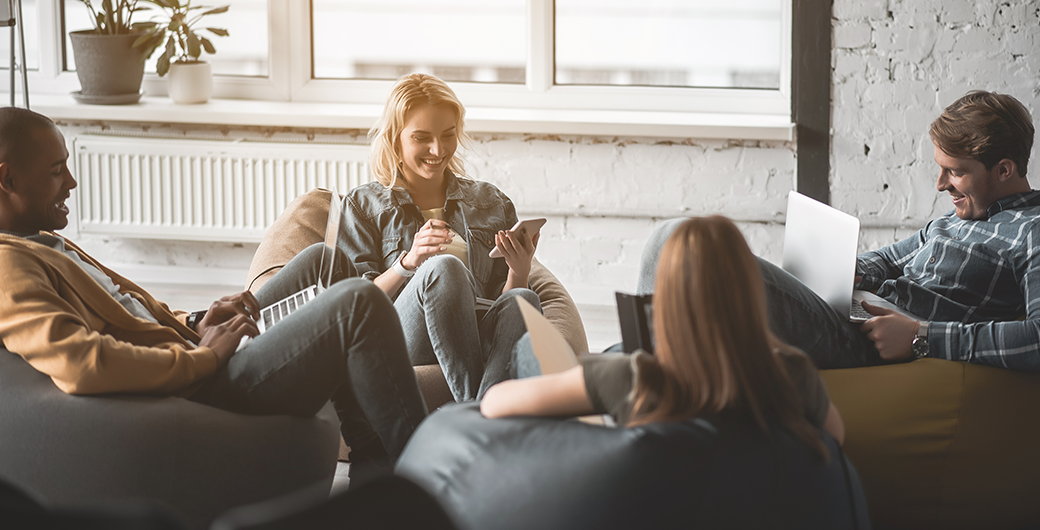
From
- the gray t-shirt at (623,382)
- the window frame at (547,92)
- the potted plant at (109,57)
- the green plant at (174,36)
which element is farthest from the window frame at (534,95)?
the gray t-shirt at (623,382)

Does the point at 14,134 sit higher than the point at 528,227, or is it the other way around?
the point at 14,134

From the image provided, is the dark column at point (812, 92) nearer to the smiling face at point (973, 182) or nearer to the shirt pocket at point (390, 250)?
the smiling face at point (973, 182)

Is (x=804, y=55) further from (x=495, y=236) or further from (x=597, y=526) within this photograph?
(x=597, y=526)

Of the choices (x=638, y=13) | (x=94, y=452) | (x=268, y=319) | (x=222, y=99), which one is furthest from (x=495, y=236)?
(x=222, y=99)

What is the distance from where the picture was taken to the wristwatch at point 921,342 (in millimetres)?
1806

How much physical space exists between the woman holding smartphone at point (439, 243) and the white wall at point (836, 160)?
1.12 meters

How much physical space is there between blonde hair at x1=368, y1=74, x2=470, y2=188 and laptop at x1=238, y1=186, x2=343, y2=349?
0.72 feet

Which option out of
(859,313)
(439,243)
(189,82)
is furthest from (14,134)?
(189,82)

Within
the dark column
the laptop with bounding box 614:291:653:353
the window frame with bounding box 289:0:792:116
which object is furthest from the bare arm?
the window frame with bounding box 289:0:792:116

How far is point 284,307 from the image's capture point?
78.5 inches

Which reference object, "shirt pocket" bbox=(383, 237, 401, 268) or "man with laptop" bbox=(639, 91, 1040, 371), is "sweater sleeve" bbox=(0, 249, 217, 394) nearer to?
"shirt pocket" bbox=(383, 237, 401, 268)

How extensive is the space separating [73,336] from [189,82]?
246 cm

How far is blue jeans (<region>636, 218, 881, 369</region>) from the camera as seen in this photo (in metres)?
1.79

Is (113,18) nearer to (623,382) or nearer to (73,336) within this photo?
(73,336)
